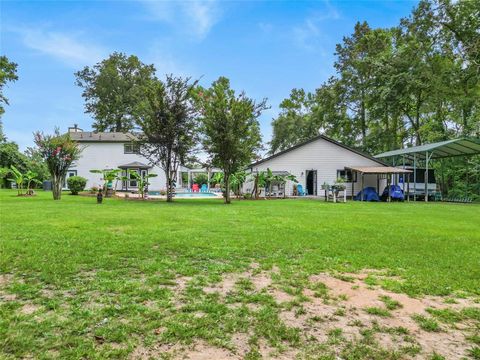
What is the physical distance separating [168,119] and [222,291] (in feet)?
49.0

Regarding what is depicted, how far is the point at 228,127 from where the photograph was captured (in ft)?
55.1

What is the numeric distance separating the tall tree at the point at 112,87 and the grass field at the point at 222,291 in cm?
4396

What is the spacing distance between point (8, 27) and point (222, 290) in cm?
1364

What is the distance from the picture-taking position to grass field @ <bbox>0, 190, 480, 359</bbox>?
2.64m

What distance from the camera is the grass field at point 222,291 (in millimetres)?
2641

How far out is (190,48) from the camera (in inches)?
685

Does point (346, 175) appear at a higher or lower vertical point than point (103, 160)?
lower

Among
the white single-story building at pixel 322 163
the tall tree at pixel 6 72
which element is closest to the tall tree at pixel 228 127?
the white single-story building at pixel 322 163

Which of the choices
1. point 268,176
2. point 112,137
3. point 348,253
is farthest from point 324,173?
point 112,137

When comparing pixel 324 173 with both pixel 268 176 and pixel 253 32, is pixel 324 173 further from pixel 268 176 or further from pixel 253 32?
pixel 253 32

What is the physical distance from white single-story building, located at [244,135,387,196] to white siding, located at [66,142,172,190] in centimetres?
1284

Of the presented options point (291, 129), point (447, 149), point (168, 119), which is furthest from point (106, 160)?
point (447, 149)

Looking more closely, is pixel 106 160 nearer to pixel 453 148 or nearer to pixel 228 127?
pixel 228 127

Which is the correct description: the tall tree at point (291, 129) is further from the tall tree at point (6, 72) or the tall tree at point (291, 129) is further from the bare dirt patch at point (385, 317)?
the bare dirt patch at point (385, 317)
